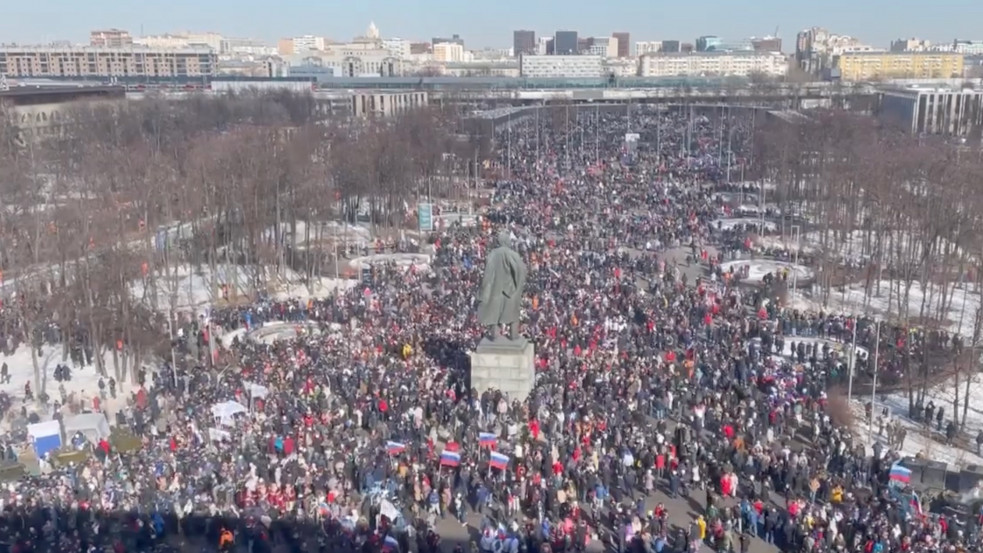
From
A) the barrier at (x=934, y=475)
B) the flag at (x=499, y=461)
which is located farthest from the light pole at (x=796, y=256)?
the flag at (x=499, y=461)

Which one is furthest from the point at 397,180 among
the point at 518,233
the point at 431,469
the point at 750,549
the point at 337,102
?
the point at 337,102

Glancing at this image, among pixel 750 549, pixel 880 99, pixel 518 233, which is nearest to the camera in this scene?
pixel 750 549

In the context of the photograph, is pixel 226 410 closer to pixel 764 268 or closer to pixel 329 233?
pixel 764 268

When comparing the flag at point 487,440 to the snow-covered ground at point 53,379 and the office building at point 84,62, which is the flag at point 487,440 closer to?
the snow-covered ground at point 53,379

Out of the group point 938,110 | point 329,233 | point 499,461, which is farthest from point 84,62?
point 499,461

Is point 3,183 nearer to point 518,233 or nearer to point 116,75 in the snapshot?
point 518,233

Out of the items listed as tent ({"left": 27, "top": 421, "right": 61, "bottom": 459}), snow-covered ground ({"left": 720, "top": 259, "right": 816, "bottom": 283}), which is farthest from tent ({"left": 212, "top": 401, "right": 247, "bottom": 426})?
snow-covered ground ({"left": 720, "top": 259, "right": 816, "bottom": 283})
